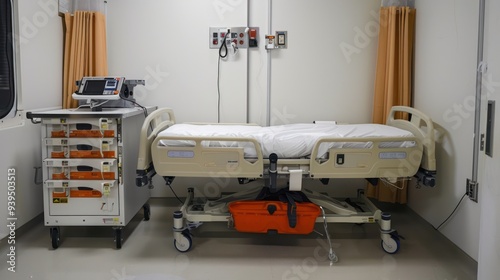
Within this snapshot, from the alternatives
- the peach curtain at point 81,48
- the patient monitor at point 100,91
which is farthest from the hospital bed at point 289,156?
the peach curtain at point 81,48

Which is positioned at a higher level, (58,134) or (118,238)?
(58,134)

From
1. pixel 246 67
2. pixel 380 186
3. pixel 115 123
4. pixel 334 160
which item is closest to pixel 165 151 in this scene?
pixel 115 123

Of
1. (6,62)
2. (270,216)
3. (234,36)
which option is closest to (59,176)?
(6,62)

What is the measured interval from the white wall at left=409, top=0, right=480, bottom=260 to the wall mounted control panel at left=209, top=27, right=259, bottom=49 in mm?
1594

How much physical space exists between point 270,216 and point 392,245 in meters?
0.96

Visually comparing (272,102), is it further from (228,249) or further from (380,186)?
(228,249)

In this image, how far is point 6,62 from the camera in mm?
2379

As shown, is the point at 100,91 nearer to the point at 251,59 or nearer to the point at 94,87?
the point at 94,87

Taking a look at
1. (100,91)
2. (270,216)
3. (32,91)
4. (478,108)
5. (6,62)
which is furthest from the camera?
(32,91)

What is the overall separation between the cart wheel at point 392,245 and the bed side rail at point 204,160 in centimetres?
113

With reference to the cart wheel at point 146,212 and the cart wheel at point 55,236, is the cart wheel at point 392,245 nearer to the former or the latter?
the cart wheel at point 146,212

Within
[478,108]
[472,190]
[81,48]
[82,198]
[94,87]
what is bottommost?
[82,198]

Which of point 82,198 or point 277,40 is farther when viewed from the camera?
point 277,40

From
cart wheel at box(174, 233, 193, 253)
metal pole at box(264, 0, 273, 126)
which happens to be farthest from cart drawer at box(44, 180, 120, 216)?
metal pole at box(264, 0, 273, 126)
